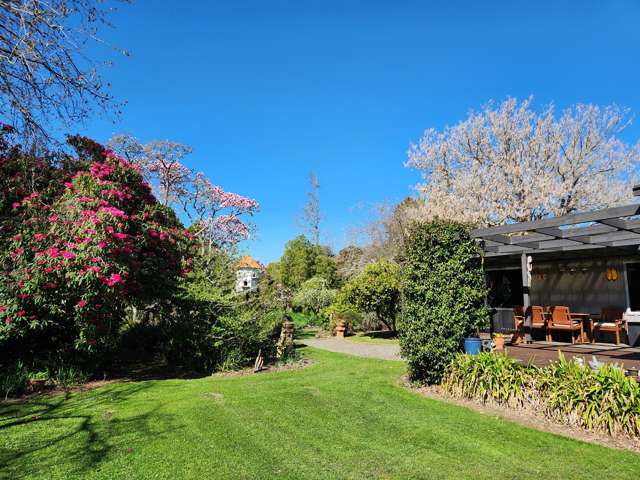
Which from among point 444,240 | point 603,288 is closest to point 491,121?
point 603,288

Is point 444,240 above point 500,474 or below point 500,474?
above

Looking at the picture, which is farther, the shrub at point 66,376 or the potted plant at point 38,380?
the shrub at point 66,376

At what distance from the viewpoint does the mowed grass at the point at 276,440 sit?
379cm

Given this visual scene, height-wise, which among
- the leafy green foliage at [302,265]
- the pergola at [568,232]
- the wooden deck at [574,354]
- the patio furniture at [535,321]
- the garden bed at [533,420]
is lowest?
the garden bed at [533,420]

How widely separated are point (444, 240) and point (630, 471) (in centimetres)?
407

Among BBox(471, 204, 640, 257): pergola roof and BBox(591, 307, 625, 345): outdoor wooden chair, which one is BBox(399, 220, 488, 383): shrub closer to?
BBox(471, 204, 640, 257): pergola roof

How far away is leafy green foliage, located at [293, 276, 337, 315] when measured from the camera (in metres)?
21.8

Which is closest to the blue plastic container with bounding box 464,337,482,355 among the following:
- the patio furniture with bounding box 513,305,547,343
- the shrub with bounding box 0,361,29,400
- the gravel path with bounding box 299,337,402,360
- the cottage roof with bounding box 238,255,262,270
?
the gravel path with bounding box 299,337,402,360

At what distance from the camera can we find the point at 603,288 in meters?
11.6

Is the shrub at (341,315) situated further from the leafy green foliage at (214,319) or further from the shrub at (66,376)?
the shrub at (66,376)

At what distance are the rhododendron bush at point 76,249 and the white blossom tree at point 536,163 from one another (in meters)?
14.1

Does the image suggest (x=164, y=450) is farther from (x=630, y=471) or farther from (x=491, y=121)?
(x=491, y=121)

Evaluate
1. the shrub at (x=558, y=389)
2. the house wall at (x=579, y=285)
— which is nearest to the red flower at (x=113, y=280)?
the shrub at (x=558, y=389)

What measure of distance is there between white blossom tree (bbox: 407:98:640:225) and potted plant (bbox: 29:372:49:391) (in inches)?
642
